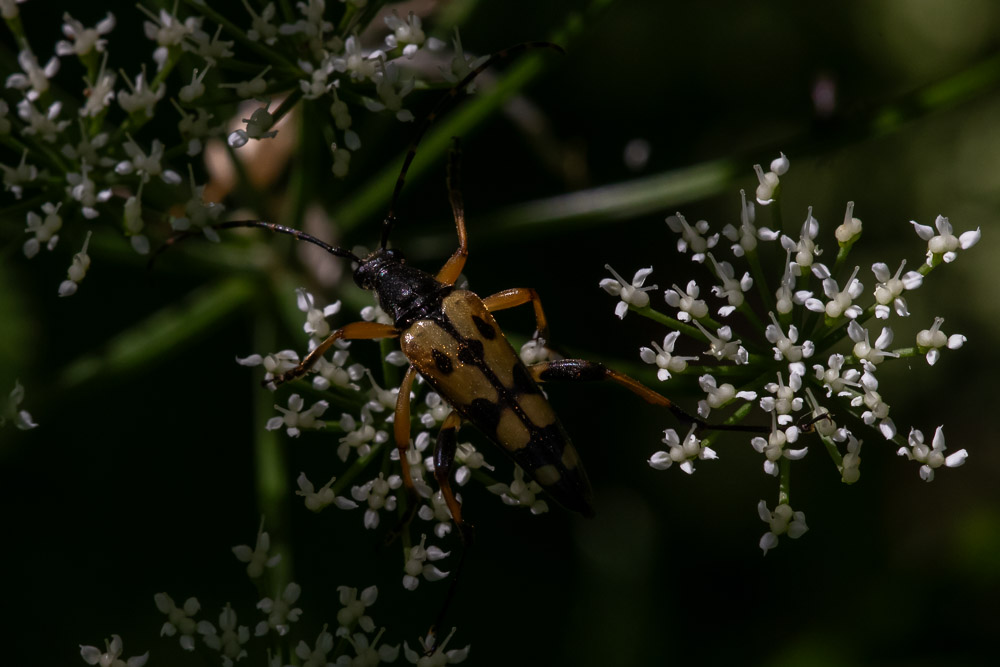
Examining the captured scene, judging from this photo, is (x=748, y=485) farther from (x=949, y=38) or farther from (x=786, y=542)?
(x=949, y=38)

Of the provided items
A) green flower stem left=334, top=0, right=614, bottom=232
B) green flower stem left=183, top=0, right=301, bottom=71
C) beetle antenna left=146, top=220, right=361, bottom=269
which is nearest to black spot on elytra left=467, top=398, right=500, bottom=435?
beetle antenna left=146, top=220, right=361, bottom=269

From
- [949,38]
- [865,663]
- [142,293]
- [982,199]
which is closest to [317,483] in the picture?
[142,293]

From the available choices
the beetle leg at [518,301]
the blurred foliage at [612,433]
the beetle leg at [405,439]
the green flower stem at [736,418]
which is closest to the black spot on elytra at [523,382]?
the beetle leg at [518,301]

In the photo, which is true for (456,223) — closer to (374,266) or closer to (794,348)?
(374,266)

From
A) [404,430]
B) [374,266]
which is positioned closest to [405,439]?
[404,430]

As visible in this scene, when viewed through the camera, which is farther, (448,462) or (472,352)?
(472,352)
